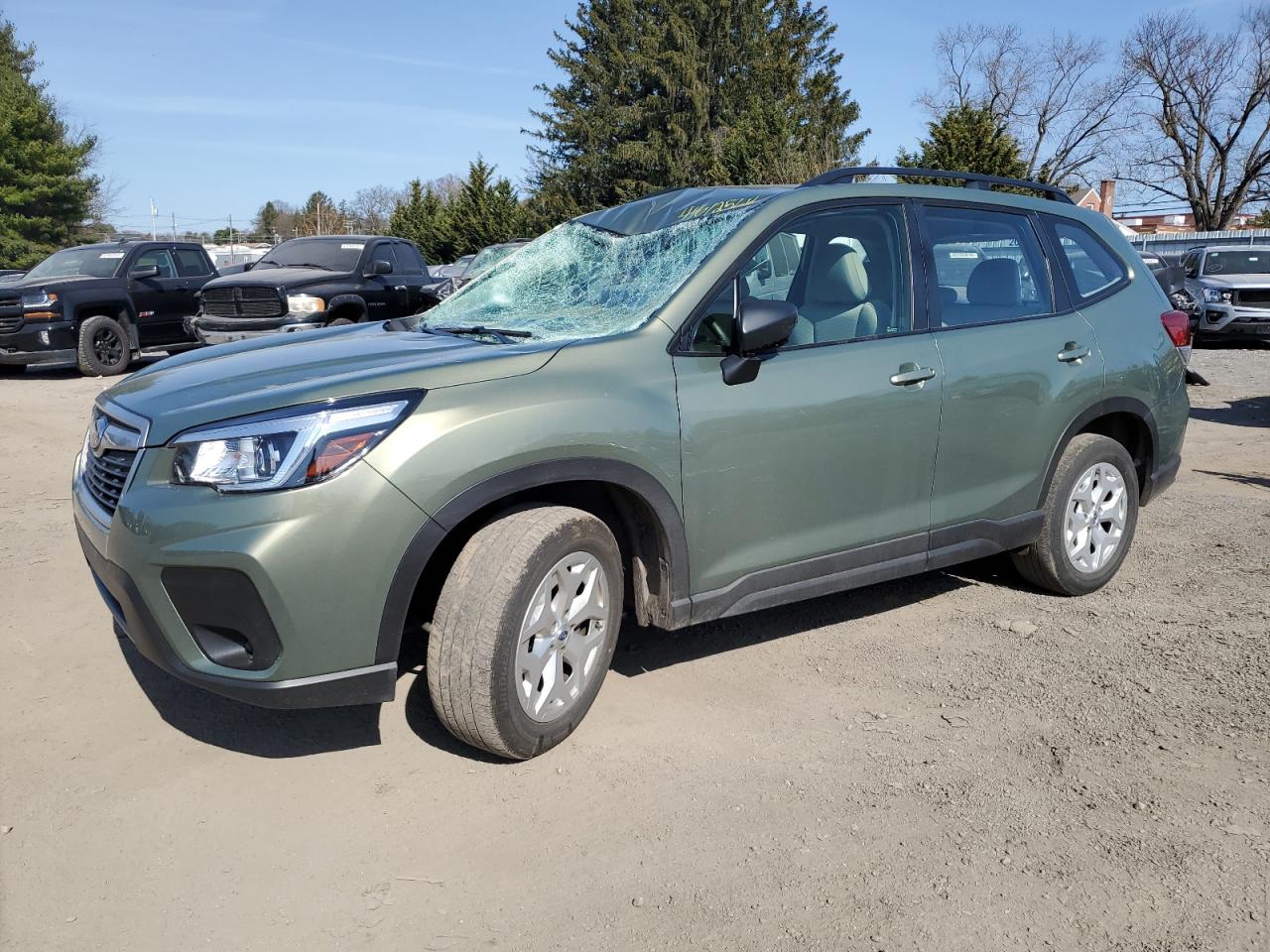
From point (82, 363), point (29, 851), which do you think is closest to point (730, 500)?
point (29, 851)

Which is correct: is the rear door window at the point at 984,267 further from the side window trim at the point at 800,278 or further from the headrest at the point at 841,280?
the headrest at the point at 841,280

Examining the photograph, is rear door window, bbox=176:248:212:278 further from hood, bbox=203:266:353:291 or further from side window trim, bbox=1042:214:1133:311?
side window trim, bbox=1042:214:1133:311

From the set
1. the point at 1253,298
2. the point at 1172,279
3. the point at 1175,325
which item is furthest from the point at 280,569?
the point at 1253,298

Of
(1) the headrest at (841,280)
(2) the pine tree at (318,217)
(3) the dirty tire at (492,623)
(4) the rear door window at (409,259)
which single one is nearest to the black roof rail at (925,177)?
(1) the headrest at (841,280)

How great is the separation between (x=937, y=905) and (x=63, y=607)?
384 cm

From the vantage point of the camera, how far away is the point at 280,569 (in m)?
2.85

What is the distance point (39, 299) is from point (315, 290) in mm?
3888

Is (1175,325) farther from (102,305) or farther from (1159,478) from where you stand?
(102,305)

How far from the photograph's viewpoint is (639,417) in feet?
11.2

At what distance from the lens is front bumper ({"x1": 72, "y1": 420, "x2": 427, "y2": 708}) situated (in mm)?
2861

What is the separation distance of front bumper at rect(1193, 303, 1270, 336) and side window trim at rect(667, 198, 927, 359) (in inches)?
592

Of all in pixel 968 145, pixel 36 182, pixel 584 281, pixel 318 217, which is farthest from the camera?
pixel 318 217

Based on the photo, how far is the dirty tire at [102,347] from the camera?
541 inches

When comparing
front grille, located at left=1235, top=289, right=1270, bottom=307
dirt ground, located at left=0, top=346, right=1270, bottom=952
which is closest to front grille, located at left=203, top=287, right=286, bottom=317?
dirt ground, located at left=0, top=346, right=1270, bottom=952
